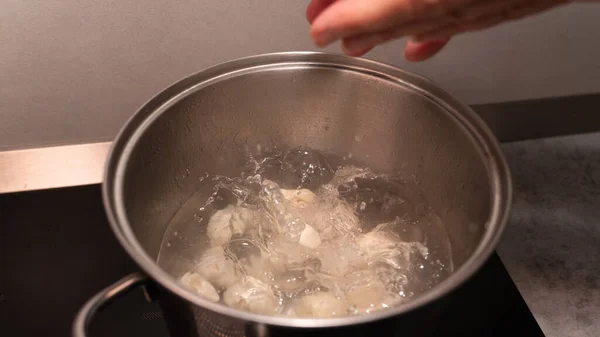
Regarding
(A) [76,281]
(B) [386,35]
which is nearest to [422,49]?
(B) [386,35]

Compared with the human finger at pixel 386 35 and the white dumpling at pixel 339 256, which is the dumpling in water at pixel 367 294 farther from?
the human finger at pixel 386 35

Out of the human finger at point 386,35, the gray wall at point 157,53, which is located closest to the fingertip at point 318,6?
the human finger at point 386,35

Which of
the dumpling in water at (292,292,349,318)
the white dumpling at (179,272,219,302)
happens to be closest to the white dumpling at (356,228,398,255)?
the dumpling in water at (292,292,349,318)

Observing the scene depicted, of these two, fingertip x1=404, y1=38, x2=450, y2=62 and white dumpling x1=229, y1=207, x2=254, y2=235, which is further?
white dumpling x1=229, y1=207, x2=254, y2=235

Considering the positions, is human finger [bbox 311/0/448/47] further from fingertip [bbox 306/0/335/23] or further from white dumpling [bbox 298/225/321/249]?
white dumpling [bbox 298/225/321/249]

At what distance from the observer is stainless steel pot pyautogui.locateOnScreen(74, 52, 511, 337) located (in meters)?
0.57

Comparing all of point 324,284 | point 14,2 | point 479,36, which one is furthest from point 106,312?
point 479,36

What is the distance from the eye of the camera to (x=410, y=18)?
420mm

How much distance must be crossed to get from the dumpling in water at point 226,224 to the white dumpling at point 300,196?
0.20 feet

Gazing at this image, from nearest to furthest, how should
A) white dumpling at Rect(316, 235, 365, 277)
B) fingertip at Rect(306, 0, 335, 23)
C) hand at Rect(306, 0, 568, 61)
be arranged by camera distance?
1. hand at Rect(306, 0, 568, 61)
2. fingertip at Rect(306, 0, 335, 23)
3. white dumpling at Rect(316, 235, 365, 277)

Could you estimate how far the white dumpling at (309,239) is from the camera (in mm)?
672

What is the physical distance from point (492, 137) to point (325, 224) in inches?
10.2

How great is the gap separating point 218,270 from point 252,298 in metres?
0.08

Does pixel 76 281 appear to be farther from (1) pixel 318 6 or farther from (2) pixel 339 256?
(1) pixel 318 6
